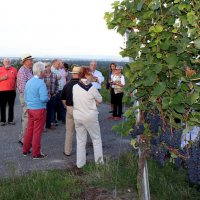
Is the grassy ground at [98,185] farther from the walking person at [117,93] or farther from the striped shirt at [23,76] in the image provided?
the walking person at [117,93]

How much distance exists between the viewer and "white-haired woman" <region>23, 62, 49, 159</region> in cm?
749

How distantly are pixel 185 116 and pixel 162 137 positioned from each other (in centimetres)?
44

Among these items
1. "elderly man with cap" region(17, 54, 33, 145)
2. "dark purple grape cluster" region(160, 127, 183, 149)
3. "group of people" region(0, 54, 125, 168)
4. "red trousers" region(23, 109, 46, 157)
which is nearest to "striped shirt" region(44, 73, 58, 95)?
"group of people" region(0, 54, 125, 168)

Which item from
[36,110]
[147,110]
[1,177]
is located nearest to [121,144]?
[36,110]

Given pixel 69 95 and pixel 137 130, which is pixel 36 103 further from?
pixel 137 130

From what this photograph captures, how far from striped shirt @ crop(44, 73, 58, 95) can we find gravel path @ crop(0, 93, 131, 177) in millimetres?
1122

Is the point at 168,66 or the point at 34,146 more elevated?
the point at 168,66

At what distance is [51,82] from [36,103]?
2.66 metres

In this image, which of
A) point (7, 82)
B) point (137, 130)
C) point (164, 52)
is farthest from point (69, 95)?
point (164, 52)

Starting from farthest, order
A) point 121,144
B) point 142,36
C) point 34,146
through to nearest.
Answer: point 121,144, point 34,146, point 142,36

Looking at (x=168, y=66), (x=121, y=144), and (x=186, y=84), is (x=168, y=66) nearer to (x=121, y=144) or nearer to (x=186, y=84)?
(x=186, y=84)

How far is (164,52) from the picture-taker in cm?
329

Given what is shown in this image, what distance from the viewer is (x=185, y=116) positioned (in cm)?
328

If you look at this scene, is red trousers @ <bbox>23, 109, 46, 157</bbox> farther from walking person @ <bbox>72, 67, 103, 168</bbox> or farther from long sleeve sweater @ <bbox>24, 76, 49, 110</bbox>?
walking person @ <bbox>72, 67, 103, 168</bbox>
